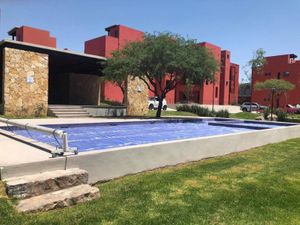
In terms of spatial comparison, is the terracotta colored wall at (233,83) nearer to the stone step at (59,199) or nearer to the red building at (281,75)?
the red building at (281,75)

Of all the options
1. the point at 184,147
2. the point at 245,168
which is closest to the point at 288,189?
the point at 245,168

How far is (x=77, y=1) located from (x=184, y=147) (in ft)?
35.6

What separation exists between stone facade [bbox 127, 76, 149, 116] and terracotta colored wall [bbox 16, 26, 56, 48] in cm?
2597

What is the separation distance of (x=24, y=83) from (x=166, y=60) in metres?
7.67

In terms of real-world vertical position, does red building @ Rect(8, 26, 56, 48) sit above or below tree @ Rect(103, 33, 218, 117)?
above

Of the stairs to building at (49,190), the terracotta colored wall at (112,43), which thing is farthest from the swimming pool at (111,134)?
the terracotta colored wall at (112,43)

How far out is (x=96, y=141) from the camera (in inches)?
391

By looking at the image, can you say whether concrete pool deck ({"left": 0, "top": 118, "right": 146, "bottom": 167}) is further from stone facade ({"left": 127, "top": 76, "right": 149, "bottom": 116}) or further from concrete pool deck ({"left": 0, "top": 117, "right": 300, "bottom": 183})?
stone facade ({"left": 127, "top": 76, "right": 149, "bottom": 116})

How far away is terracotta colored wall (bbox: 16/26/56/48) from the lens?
137 feet

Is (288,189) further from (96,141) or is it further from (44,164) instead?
(96,141)

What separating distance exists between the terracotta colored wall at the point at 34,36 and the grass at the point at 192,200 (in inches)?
1582

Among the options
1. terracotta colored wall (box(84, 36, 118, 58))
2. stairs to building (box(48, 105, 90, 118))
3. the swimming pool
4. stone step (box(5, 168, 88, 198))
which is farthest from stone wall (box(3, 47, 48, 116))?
terracotta colored wall (box(84, 36, 118, 58))

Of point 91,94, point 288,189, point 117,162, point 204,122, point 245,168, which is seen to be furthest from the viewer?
point 91,94

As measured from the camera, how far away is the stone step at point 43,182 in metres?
4.11
